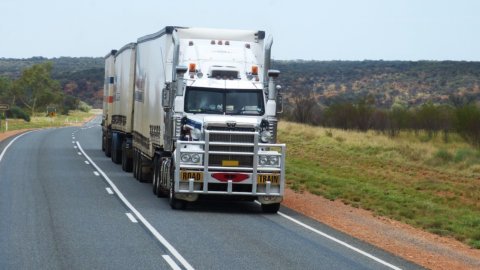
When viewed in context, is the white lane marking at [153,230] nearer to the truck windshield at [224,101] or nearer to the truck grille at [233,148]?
the truck grille at [233,148]

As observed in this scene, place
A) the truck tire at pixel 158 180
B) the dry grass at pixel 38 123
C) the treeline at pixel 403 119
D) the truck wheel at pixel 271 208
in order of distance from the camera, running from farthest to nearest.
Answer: the dry grass at pixel 38 123 → the treeline at pixel 403 119 → the truck tire at pixel 158 180 → the truck wheel at pixel 271 208

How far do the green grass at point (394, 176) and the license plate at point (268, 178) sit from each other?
336cm

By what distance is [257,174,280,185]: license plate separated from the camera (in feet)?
62.2

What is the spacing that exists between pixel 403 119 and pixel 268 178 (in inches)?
2011

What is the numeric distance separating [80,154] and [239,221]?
23360 millimetres

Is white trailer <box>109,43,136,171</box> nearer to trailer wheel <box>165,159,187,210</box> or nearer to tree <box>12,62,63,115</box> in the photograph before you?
trailer wheel <box>165,159,187,210</box>

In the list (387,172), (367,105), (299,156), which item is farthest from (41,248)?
(367,105)

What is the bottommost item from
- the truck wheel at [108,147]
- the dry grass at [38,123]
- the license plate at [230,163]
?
the dry grass at [38,123]

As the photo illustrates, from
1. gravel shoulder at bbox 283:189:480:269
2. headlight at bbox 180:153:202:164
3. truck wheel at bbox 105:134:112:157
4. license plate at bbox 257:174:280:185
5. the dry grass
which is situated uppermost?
headlight at bbox 180:153:202:164

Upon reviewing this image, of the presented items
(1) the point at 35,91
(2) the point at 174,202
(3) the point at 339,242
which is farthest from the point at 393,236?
(1) the point at 35,91

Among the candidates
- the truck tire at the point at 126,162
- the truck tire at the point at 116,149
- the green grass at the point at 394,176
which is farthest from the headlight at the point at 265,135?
the truck tire at the point at 116,149

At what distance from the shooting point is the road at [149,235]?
12.6 m

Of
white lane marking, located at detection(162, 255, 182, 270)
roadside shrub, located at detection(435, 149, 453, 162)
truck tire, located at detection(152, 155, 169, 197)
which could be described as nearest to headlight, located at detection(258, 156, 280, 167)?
truck tire, located at detection(152, 155, 169, 197)

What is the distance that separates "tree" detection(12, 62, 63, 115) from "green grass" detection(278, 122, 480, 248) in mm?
77902
